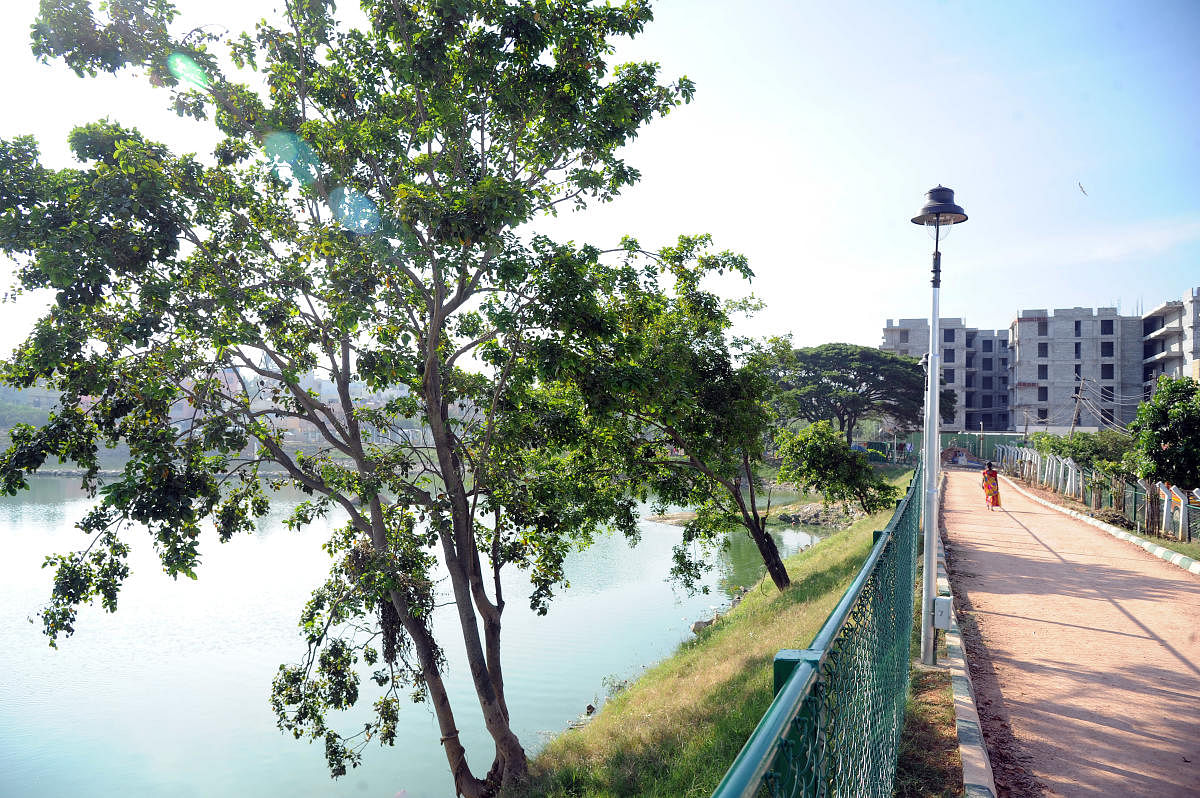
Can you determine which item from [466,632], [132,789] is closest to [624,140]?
[466,632]

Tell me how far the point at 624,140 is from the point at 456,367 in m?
4.28

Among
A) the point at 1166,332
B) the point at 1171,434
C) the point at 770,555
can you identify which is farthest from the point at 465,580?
the point at 1166,332

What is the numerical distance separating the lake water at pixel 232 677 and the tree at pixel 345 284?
4.50 meters

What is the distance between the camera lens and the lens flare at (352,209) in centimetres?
945

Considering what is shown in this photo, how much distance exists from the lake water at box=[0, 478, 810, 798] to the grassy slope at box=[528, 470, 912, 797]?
293cm

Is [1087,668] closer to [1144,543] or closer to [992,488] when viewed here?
[1144,543]

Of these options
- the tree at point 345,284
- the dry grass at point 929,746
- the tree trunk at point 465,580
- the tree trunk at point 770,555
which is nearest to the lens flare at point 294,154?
the tree at point 345,284

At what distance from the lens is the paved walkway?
4969 millimetres

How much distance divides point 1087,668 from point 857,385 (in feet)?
162

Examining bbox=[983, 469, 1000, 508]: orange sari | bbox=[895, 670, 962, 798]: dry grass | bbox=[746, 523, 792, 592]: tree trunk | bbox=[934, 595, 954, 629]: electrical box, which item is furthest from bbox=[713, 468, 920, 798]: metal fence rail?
bbox=[983, 469, 1000, 508]: orange sari

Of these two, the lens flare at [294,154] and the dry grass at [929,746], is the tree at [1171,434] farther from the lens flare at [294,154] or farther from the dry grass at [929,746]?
the lens flare at [294,154]

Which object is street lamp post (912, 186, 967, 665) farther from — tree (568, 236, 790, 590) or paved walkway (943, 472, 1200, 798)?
tree (568, 236, 790, 590)

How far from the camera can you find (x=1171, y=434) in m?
12.6

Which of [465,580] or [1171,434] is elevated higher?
[1171,434]
